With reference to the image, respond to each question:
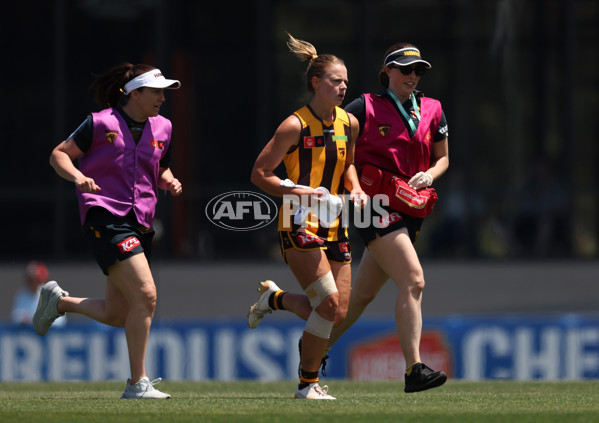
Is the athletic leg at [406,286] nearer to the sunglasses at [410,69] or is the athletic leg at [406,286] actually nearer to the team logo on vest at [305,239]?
the team logo on vest at [305,239]

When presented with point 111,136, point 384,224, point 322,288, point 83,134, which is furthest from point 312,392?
point 83,134

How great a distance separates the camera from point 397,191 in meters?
7.56

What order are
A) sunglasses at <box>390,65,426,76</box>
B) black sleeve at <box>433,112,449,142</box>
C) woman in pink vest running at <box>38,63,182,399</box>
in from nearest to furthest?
1. woman in pink vest running at <box>38,63,182,399</box>
2. sunglasses at <box>390,65,426,76</box>
3. black sleeve at <box>433,112,449,142</box>

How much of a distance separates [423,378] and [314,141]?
65.1 inches

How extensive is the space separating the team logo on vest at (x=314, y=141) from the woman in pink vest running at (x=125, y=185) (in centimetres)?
99

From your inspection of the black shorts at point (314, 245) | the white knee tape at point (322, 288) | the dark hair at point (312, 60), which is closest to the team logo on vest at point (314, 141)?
the dark hair at point (312, 60)

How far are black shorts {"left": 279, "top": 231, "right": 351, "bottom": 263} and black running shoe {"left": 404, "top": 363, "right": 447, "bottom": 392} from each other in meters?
→ 0.85

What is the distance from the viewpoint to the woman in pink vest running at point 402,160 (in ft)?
24.5

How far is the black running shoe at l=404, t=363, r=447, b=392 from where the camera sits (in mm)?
7289

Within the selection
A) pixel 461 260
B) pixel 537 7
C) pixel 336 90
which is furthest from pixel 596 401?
pixel 537 7

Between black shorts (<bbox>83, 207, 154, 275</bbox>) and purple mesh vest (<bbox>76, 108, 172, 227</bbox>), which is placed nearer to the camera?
black shorts (<bbox>83, 207, 154, 275</bbox>)

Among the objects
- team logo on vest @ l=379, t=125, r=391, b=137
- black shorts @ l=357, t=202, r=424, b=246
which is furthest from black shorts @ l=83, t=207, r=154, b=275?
team logo on vest @ l=379, t=125, r=391, b=137

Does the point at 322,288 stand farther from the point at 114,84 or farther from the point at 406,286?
the point at 114,84

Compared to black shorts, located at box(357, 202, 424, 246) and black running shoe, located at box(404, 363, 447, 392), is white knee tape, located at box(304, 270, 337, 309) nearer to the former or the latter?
black shorts, located at box(357, 202, 424, 246)
